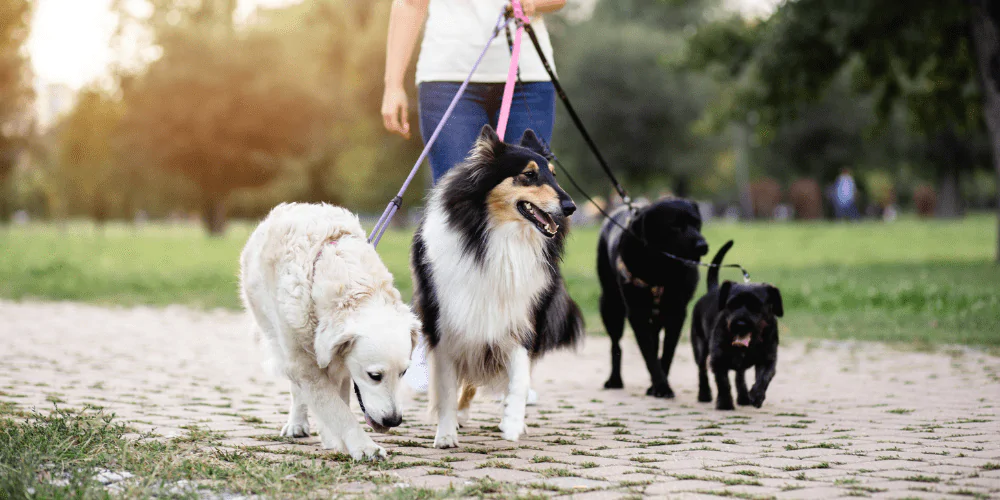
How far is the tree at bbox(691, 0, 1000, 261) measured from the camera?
17.8m

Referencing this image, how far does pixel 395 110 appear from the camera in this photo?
548 centimetres

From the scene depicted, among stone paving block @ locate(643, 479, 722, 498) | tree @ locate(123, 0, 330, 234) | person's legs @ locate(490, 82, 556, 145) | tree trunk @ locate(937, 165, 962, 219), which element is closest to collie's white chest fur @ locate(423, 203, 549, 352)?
person's legs @ locate(490, 82, 556, 145)

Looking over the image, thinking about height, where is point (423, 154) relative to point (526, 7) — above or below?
below

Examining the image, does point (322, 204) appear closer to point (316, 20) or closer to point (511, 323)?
point (511, 323)

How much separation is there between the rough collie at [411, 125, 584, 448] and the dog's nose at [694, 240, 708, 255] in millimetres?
1603

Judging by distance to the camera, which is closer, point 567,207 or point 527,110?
point 567,207

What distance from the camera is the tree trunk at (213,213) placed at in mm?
46469

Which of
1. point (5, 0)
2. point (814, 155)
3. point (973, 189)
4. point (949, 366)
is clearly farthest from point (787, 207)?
point (949, 366)

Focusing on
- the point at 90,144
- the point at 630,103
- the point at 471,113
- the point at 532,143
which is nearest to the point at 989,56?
the point at 471,113

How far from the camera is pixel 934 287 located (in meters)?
12.1

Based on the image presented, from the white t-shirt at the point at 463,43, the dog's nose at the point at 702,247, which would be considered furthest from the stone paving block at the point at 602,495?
the dog's nose at the point at 702,247

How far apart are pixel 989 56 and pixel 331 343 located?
15.8 meters

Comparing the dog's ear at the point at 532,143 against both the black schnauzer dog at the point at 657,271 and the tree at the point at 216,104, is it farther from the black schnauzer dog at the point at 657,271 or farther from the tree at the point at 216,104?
the tree at the point at 216,104

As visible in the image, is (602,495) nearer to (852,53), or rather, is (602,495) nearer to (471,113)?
(471,113)
